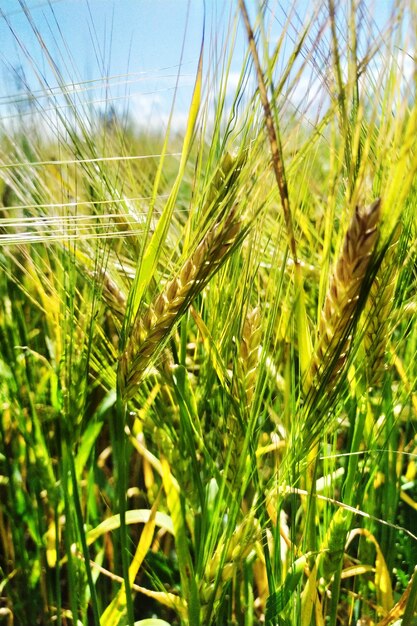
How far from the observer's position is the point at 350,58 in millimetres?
456

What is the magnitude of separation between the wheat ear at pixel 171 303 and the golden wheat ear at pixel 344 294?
8 centimetres

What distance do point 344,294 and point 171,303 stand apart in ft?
0.45

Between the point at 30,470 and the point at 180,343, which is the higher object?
the point at 180,343

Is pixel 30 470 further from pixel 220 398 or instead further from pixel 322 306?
pixel 322 306

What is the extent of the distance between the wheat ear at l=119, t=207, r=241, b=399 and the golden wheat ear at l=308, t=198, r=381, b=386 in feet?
0.27

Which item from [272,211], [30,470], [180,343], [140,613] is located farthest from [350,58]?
[140,613]

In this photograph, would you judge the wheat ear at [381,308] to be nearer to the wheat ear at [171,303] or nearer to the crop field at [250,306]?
the crop field at [250,306]

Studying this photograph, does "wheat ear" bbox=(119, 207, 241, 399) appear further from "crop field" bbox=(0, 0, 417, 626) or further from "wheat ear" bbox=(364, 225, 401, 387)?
"wheat ear" bbox=(364, 225, 401, 387)

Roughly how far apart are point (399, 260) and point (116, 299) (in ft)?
0.88

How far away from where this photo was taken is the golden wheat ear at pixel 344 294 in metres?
0.41

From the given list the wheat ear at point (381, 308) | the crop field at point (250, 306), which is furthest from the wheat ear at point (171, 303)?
the wheat ear at point (381, 308)

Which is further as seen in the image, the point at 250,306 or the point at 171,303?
the point at 250,306

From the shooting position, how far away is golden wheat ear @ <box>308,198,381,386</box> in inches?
16.0

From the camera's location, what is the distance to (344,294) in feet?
1.45
